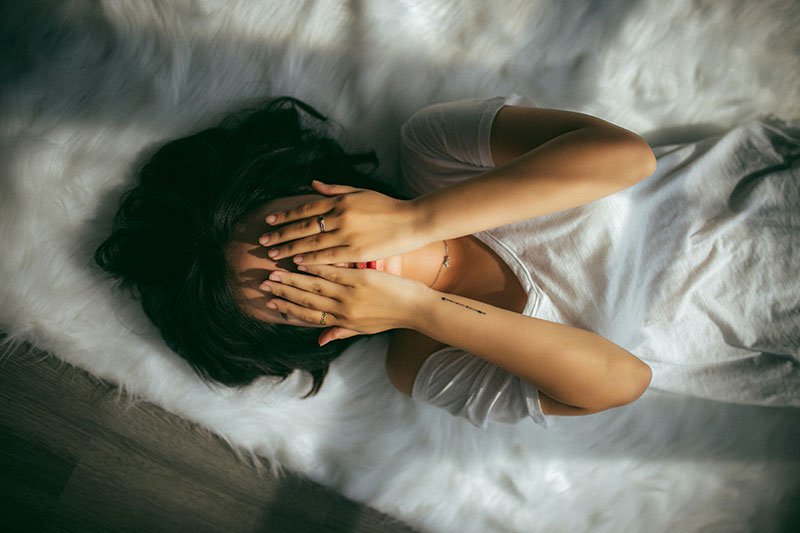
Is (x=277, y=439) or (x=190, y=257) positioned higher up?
(x=190, y=257)

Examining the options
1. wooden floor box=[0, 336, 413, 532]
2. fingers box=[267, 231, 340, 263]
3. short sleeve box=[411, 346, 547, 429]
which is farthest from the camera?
wooden floor box=[0, 336, 413, 532]

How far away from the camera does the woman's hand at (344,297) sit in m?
0.66

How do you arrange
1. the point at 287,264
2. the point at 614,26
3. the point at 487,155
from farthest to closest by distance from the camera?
1. the point at 614,26
2. the point at 487,155
3. the point at 287,264

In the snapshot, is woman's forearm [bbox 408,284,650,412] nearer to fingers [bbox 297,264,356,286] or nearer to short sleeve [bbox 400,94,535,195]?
fingers [bbox 297,264,356,286]

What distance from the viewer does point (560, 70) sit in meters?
0.91

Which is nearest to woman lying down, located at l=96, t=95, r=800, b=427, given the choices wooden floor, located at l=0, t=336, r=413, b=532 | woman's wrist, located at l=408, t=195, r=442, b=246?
woman's wrist, located at l=408, t=195, r=442, b=246

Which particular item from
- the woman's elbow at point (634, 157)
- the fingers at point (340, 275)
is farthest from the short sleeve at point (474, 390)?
the woman's elbow at point (634, 157)

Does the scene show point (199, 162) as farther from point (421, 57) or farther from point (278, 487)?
point (278, 487)

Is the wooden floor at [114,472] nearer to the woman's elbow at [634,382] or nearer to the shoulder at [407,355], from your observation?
the shoulder at [407,355]

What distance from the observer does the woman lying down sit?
69cm

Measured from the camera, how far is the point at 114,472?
35.5 inches

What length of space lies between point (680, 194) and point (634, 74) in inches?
9.3

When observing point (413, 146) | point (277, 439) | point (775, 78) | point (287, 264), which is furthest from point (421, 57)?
point (277, 439)

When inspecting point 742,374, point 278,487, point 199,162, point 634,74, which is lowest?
point 278,487
